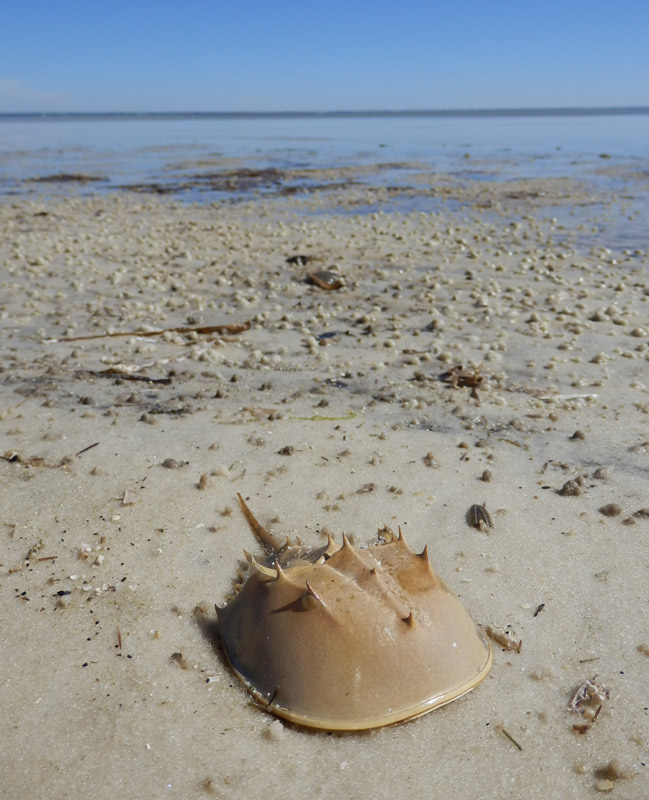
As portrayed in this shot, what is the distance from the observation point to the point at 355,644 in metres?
1.80

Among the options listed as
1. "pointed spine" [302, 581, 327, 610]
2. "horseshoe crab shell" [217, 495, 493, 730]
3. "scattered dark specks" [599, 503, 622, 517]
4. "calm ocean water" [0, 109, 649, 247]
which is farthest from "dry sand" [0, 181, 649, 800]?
"calm ocean water" [0, 109, 649, 247]

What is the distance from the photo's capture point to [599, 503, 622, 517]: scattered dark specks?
2979 mm

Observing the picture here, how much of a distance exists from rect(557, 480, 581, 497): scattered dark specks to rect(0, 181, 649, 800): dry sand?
1cm

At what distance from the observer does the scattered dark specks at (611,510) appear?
2979 millimetres

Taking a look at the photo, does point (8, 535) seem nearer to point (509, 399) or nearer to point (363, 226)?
point (509, 399)

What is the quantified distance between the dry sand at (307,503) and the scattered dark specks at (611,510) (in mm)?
11

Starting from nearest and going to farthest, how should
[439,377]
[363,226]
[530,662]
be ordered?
[530,662] → [439,377] → [363,226]

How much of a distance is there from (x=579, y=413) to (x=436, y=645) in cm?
252

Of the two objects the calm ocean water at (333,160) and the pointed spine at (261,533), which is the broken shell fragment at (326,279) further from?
the calm ocean water at (333,160)

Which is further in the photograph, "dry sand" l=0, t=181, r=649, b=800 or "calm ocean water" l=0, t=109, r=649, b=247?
"calm ocean water" l=0, t=109, r=649, b=247

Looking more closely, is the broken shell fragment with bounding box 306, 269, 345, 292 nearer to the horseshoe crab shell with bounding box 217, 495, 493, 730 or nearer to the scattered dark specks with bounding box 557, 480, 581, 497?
the scattered dark specks with bounding box 557, 480, 581, 497

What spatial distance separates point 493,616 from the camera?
2.45 m

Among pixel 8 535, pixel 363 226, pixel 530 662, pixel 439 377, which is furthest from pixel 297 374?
pixel 363 226

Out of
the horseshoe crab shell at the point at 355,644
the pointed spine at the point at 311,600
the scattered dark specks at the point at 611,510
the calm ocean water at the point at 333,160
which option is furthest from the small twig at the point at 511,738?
the calm ocean water at the point at 333,160
